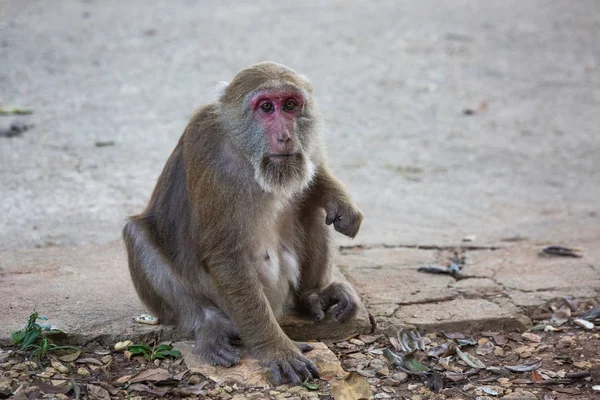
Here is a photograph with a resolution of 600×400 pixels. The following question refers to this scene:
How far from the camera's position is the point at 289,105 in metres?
4.21

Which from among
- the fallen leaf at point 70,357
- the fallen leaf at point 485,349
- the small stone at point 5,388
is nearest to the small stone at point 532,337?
the fallen leaf at point 485,349

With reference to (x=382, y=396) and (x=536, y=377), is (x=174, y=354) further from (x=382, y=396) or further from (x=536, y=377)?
(x=536, y=377)

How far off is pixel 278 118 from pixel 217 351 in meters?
1.27

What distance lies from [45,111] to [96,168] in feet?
5.99

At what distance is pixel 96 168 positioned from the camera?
7805mm

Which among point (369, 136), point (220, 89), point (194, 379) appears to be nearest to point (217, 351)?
point (194, 379)

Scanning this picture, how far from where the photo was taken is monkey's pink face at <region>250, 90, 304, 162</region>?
13.6 ft

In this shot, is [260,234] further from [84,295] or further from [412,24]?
[412,24]

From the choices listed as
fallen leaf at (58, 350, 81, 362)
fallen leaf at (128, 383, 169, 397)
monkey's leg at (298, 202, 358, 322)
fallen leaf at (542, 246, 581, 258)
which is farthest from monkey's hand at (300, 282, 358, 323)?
fallen leaf at (542, 246, 581, 258)

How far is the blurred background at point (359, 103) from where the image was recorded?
721 cm

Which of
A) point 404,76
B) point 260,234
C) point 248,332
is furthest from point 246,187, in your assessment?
point 404,76

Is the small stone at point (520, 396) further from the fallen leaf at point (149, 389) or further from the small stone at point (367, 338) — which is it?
the fallen leaf at point (149, 389)

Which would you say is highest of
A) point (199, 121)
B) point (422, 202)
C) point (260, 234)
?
point (199, 121)

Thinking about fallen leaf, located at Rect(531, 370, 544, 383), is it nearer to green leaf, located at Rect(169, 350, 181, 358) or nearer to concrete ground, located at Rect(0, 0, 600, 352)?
concrete ground, located at Rect(0, 0, 600, 352)
